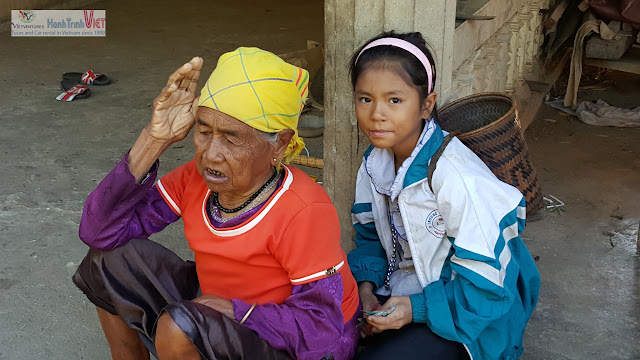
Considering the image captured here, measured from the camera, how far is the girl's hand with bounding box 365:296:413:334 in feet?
7.17

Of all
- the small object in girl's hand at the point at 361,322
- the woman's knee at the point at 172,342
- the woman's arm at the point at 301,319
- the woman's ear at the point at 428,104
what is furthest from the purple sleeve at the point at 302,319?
the woman's ear at the point at 428,104

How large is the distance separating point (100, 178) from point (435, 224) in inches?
103

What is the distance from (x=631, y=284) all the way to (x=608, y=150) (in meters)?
1.70

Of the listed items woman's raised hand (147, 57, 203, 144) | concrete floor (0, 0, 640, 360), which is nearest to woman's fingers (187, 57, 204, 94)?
woman's raised hand (147, 57, 203, 144)

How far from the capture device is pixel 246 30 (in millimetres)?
8188

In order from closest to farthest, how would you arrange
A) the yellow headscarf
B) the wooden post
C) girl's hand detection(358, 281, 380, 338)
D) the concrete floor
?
the yellow headscarf
girl's hand detection(358, 281, 380, 338)
the wooden post
the concrete floor

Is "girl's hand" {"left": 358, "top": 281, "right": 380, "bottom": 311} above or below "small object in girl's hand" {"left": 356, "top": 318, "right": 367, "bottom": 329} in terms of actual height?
above

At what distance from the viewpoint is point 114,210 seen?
7.26 ft

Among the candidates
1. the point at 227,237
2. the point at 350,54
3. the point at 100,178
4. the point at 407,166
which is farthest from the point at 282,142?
the point at 100,178

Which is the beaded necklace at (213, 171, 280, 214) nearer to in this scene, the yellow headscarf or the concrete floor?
the yellow headscarf

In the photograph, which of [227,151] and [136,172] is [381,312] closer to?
[227,151]

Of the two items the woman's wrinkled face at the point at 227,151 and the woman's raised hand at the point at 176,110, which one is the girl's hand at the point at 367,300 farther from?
the woman's raised hand at the point at 176,110

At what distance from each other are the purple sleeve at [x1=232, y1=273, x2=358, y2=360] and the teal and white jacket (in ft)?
1.15

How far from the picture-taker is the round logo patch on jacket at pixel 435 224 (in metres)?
2.27
